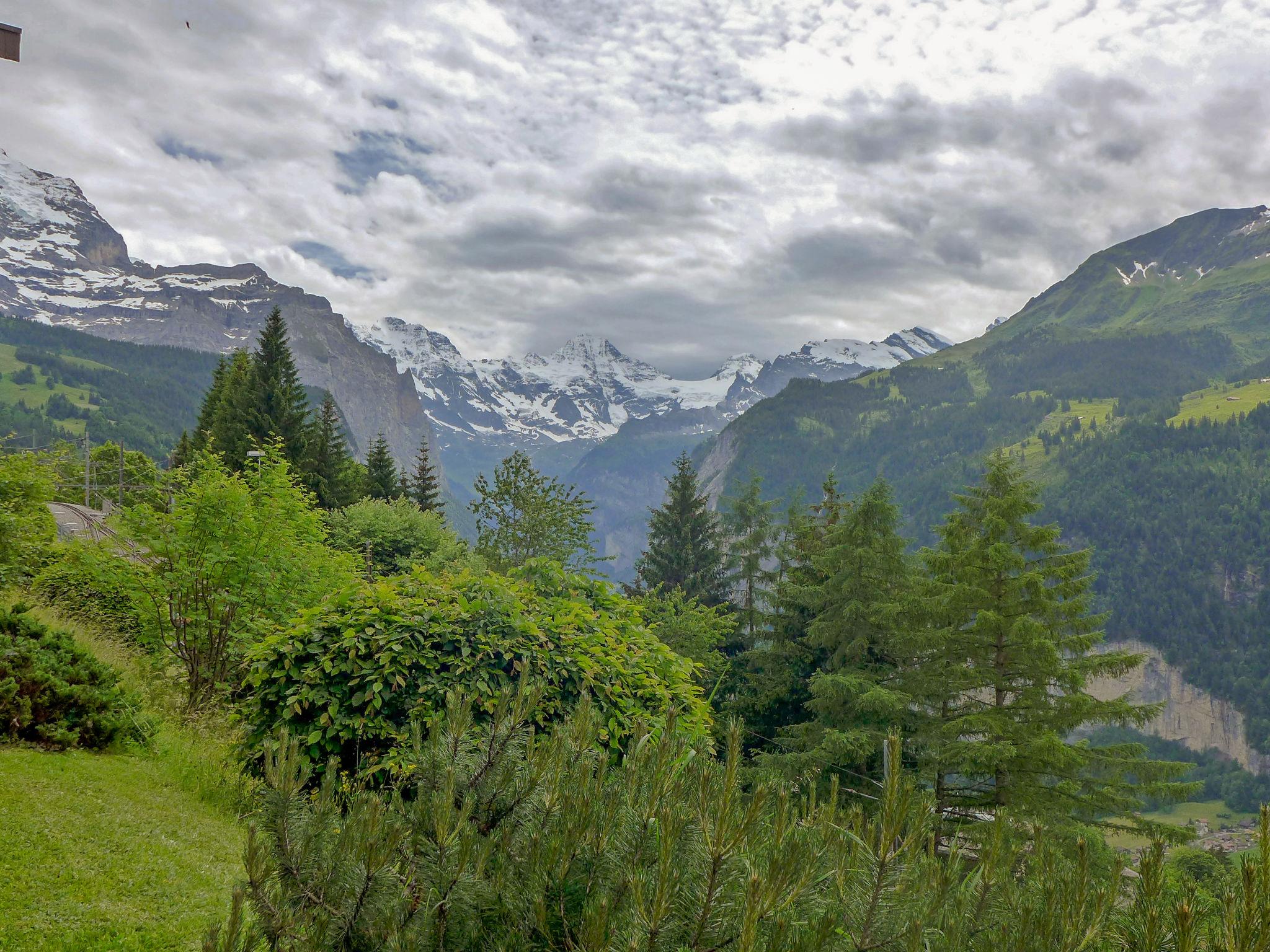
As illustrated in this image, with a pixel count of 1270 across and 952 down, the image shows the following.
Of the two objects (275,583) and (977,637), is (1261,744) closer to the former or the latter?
(977,637)

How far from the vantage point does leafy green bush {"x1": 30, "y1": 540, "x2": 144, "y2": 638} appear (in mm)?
12047

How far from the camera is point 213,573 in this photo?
410 inches

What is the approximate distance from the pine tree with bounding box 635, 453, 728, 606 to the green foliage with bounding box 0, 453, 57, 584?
33628 millimetres

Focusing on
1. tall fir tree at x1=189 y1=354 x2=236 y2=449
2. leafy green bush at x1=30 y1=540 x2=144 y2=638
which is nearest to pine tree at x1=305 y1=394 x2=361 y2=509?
tall fir tree at x1=189 y1=354 x2=236 y2=449

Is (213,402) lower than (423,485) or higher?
higher

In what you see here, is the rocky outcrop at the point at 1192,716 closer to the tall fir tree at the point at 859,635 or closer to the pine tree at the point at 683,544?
the pine tree at the point at 683,544

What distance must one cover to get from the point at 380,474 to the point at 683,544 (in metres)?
21.6

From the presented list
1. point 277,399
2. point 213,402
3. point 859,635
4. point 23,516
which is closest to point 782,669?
point 859,635

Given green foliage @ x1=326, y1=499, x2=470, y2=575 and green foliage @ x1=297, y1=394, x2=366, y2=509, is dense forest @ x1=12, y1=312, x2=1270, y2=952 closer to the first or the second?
green foliage @ x1=326, y1=499, x2=470, y2=575

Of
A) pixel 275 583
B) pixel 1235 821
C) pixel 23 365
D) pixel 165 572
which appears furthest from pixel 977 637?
pixel 23 365

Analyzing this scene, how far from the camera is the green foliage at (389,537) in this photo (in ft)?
81.7

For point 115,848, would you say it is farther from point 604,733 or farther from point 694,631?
point 694,631

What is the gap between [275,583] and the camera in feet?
35.5

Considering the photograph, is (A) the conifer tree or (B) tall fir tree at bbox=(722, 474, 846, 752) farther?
(A) the conifer tree
